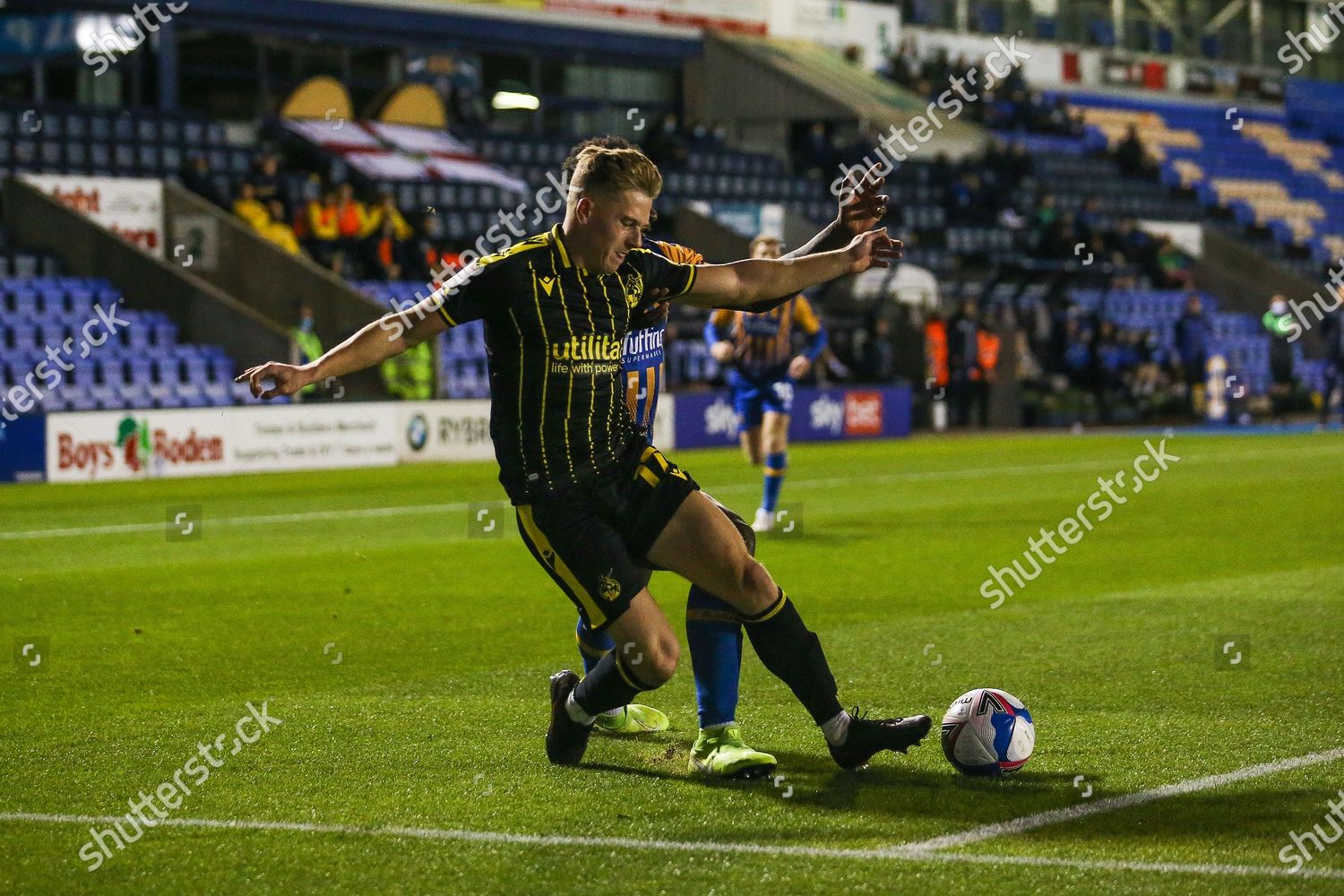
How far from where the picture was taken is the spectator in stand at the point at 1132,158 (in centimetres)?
4509

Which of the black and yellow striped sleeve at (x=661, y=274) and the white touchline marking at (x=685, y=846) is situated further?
the black and yellow striped sleeve at (x=661, y=274)

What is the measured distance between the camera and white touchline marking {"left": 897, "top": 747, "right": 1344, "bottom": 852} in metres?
5.15

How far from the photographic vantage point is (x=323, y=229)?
26016 millimetres

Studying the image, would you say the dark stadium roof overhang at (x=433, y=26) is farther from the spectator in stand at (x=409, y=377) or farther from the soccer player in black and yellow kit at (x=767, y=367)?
the soccer player in black and yellow kit at (x=767, y=367)

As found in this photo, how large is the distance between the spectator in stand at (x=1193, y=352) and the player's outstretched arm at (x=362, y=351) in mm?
31368

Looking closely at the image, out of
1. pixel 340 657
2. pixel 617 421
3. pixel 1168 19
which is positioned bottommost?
pixel 340 657

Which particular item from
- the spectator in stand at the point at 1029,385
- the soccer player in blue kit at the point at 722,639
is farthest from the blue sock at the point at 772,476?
the spectator in stand at the point at 1029,385

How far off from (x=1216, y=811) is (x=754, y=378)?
9763mm

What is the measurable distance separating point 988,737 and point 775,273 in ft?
5.66

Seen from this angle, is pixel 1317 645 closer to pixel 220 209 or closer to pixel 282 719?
pixel 282 719

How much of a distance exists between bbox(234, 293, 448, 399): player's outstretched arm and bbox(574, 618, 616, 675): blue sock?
A: 1525mm

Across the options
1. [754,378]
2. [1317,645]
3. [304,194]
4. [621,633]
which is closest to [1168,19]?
[304,194]

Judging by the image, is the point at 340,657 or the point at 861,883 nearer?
the point at 861,883

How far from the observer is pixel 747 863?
4906mm
